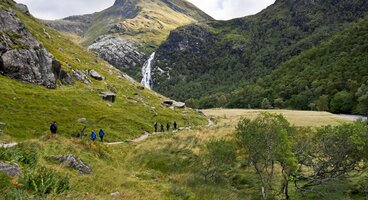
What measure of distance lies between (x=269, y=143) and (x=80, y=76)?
78.7 m

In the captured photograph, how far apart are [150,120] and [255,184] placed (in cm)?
5300

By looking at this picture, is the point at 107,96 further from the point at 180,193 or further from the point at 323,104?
the point at 323,104

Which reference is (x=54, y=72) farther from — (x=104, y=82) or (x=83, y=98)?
(x=104, y=82)

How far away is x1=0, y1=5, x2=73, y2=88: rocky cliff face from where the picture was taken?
247 feet

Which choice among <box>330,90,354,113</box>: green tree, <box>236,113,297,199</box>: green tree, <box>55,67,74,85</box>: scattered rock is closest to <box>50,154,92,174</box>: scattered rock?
<box>236,113,297,199</box>: green tree

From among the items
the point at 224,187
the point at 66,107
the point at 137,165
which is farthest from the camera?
the point at 66,107

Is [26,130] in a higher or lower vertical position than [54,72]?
lower

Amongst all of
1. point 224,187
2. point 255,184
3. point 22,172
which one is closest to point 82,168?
point 22,172

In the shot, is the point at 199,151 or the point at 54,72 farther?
the point at 54,72

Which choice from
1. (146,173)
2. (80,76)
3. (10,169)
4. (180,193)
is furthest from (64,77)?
(10,169)

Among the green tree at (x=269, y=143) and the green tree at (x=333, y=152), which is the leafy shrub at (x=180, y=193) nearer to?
the green tree at (x=269, y=143)

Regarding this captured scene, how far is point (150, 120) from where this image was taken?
3233 inches

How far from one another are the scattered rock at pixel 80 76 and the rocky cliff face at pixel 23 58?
5.10 metres

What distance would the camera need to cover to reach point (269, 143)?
28.3m
